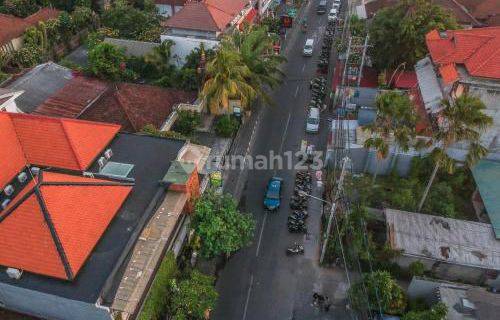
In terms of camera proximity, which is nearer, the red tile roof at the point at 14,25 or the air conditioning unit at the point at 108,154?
the air conditioning unit at the point at 108,154

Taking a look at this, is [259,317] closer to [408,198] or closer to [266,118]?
[408,198]

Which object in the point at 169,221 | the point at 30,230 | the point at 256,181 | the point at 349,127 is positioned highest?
the point at 30,230

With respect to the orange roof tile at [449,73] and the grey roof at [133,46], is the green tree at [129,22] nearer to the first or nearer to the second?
the grey roof at [133,46]

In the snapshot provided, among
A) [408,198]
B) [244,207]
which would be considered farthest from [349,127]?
[244,207]

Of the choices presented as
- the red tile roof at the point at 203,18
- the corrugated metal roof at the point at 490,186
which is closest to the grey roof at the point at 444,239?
the corrugated metal roof at the point at 490,186

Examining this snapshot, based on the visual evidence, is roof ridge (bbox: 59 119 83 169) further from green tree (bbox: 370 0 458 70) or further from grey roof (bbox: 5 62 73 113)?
green tree (bbox: 370 0 458 70)

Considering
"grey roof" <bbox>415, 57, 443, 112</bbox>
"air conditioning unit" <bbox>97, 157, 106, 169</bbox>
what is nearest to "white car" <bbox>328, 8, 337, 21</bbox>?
"grey roof" <bbox>415, 57, 443, 112</bbox>
